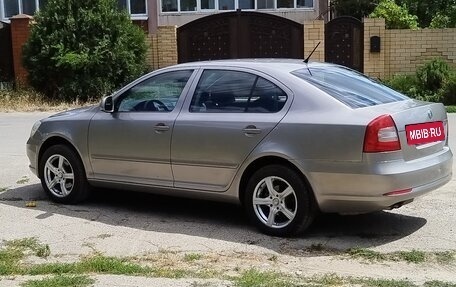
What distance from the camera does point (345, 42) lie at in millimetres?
19391

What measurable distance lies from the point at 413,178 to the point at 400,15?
54.7ft

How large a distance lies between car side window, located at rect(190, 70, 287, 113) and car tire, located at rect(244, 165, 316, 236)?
601 millimetres

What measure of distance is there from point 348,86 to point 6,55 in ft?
57.5

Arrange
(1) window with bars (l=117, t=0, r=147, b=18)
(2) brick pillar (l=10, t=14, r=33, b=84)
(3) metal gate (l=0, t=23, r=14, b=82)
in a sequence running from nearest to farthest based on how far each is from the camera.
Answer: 1. (2) brick pillar (l=10, t=14, r=33, b=84)
2. (3) metal gate (l=0, t=23, r=14, b=82)
3. (1) window with bars (l=117, t=0, r=147, b=18)

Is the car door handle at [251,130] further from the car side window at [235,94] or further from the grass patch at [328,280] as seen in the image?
the grass patch at [328,280]

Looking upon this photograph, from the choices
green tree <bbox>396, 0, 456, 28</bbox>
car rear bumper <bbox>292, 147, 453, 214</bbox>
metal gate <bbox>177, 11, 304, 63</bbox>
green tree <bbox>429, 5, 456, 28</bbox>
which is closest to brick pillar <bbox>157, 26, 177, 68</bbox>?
metal gate <bbox>177, 11, 304, 63</bbox>

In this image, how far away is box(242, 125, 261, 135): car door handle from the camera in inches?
236

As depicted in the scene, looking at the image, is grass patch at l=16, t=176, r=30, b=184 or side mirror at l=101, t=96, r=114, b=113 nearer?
side mirror at l=101, t=96, r=114, b=113

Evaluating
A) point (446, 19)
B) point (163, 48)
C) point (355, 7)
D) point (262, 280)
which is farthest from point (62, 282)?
point (355, 7)

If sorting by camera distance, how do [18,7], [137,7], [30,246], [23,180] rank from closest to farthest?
[30,246], [23,180], [137,7], [18,7]

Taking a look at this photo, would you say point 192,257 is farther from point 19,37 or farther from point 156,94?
point 19,37

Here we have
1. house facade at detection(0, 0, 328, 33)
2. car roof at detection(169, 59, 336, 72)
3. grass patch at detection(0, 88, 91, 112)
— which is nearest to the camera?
car roof at detection(169, 59, 336, 72)

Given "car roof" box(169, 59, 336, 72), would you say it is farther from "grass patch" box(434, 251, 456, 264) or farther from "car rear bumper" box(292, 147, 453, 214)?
"grass patch" box(434, 251, 456, 264)

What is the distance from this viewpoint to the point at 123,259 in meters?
5.48
